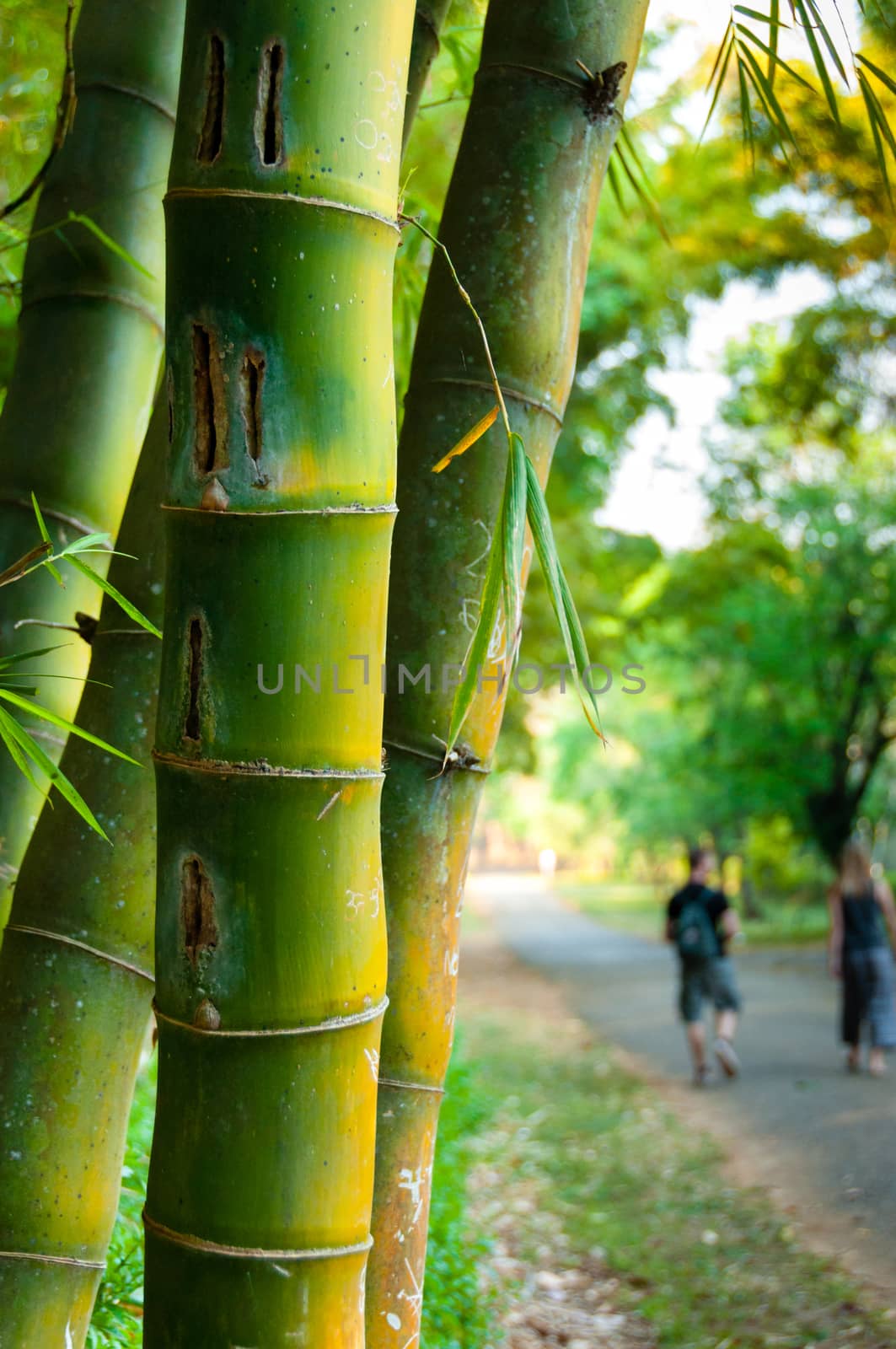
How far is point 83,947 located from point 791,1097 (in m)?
6.33

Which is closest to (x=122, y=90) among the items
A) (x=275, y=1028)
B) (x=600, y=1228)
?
(x=275, y=1028)

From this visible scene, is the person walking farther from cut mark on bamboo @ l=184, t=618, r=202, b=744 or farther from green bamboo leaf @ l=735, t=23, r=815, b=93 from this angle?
cut mark on bamboo @ l=184, t=618, r=202, b=744

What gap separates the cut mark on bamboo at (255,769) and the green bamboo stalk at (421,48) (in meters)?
1.08

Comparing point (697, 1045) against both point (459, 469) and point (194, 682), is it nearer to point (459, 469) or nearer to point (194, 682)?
point (459, 469)

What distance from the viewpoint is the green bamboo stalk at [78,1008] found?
1568 mm

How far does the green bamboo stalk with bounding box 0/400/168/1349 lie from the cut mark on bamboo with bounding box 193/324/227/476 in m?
0.58

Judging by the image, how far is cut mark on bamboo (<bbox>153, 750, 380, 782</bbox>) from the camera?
1233mm

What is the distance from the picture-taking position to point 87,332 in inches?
85.5

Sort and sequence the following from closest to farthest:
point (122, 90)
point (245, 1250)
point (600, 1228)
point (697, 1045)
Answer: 1. point (245, 1250)
2. point (122, 90)
3. point (600, 1228)
4. point (697, 1045)

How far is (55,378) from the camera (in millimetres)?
2137

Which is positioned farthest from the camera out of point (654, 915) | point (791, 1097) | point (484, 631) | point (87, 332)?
point (654, 915)

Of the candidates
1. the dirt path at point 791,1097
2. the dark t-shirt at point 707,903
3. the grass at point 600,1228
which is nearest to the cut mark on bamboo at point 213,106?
the grass at point 600,1228

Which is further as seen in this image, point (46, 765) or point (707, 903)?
point (707, 903)

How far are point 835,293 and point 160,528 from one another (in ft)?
37.8
